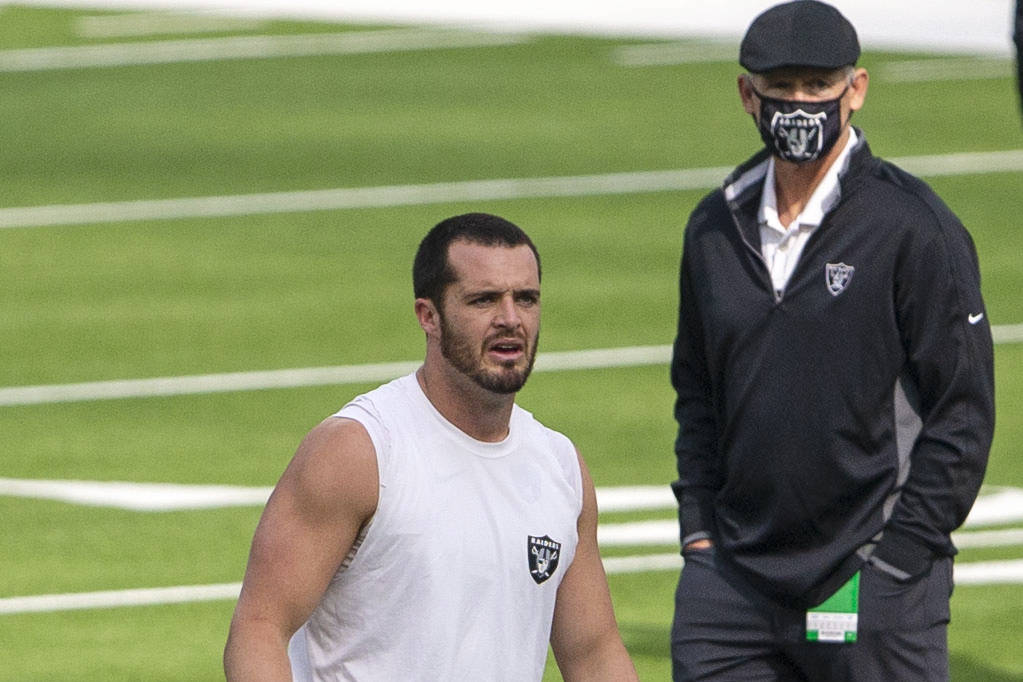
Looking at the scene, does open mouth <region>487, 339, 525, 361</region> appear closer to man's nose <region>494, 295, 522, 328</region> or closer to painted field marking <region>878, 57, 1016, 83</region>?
man's nose <region>494, 295, 522, 328</region>

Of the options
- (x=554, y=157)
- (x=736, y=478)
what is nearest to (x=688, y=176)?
(x=554, y=157)

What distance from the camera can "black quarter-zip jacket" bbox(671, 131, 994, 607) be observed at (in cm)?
620

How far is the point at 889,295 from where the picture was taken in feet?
20.4

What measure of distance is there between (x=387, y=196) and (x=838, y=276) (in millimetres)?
12652

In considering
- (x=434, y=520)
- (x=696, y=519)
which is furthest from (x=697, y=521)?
(x=434, y=520)

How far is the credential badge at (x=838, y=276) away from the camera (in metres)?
6.23

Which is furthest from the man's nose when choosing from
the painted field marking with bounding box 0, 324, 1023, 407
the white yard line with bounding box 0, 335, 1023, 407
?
the white yard line with bounding box 0, 335, 1023, 407

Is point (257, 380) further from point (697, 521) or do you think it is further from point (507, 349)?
point (507, 349)

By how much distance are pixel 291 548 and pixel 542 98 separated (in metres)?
16.6

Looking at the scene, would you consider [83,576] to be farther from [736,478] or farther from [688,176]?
[688,176]

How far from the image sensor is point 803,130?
21.0 feet

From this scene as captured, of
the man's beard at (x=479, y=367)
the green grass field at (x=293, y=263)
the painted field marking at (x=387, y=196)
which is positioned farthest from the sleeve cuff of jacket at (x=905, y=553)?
the painted field marking at (x=387, y=196)

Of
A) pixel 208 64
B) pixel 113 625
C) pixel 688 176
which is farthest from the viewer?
pixel 208 64

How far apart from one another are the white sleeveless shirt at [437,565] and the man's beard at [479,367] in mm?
177
